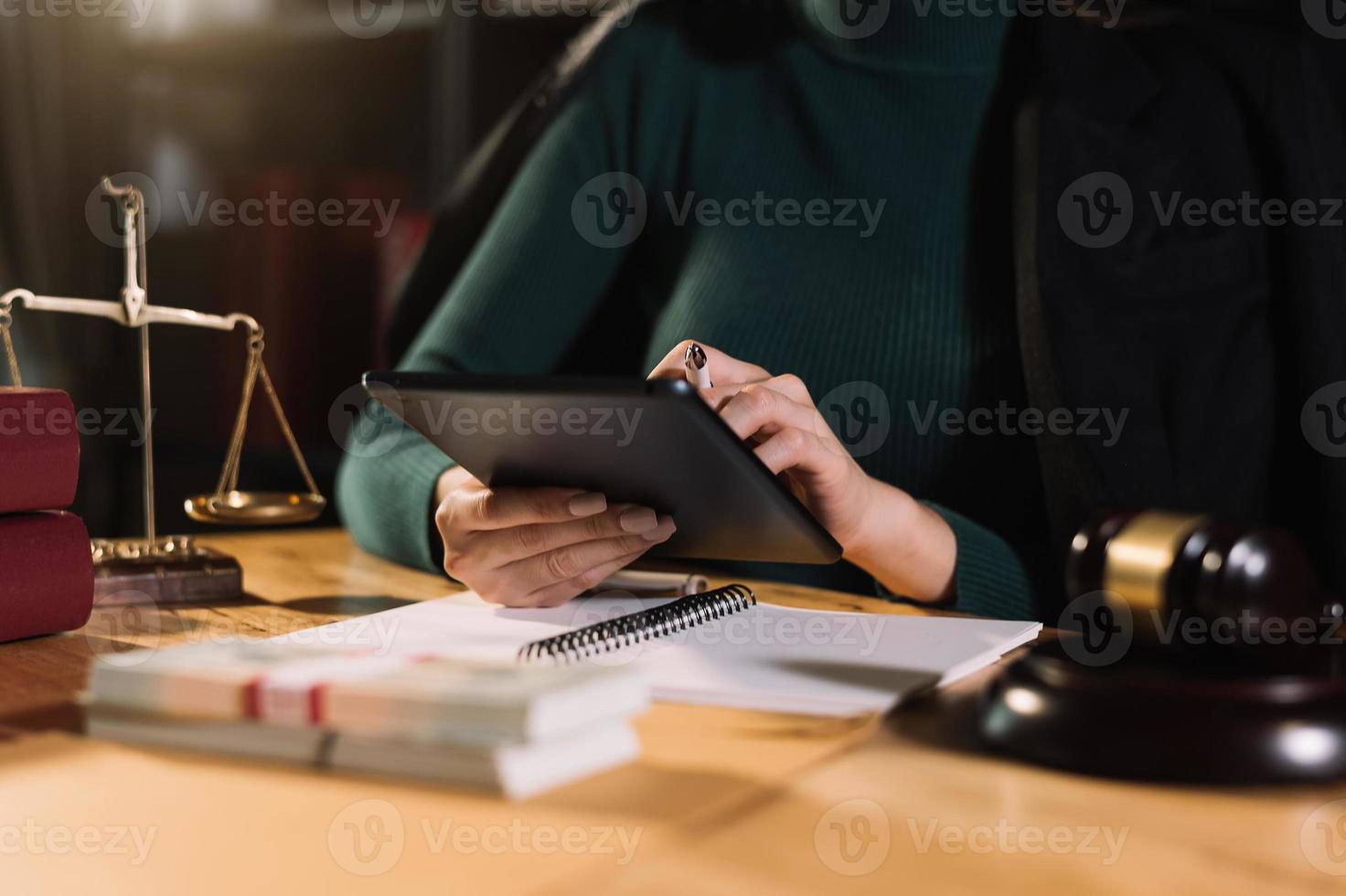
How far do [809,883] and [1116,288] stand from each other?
1020mm

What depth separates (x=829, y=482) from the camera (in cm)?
99

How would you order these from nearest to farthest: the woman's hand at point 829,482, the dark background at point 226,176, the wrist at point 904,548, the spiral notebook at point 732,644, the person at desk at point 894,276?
the spiral notebook at point 732,644
the woman's hand at point 829,482
the wrist at point 904,548
the person at desk at point 894,276
the dark background at point 226,176

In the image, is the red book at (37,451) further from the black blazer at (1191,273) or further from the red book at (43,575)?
the black blazer at (1191,273)

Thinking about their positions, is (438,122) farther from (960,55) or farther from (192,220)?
(960,55)

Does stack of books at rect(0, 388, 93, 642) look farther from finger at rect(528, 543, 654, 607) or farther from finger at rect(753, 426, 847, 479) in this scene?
finger at rect(753, 426, 847, 479)

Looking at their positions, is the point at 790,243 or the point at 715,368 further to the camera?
the point at 790,243

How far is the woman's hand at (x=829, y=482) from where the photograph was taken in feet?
2.98

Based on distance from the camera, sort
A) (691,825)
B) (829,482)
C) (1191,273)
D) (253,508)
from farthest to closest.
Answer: (1191,273), (253,508), (829,482), (691,825)

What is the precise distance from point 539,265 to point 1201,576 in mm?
1017

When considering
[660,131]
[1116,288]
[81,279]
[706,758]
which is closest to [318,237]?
[81,279]

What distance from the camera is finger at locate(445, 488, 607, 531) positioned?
0.88 metres

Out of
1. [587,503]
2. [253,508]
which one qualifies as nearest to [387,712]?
[587,503]

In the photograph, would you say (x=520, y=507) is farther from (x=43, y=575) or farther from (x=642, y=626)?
(x=43, y=575)

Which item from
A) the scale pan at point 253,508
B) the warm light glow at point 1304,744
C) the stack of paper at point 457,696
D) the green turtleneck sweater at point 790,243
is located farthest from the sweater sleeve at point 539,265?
the warm light glow at point 1304,744
